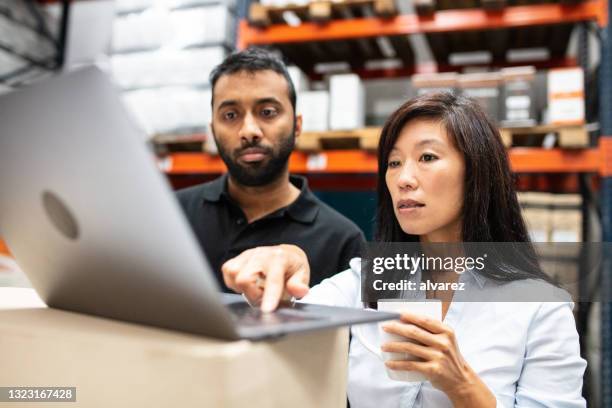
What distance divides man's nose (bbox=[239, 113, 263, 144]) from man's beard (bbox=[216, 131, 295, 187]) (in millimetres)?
16

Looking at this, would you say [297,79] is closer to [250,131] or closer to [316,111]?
[316,111]

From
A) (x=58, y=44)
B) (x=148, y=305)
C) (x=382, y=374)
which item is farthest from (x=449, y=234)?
(x=58, y=44)

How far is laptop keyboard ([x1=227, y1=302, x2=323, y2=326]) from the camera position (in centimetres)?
54

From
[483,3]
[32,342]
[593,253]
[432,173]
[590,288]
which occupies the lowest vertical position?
[590,288]

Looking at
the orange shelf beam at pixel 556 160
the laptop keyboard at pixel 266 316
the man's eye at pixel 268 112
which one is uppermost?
the man's eye at pixel 268 112

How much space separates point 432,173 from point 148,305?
2.50 ft

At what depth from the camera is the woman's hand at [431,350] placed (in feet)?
2.42

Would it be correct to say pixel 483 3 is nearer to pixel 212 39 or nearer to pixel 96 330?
pixel 212 39

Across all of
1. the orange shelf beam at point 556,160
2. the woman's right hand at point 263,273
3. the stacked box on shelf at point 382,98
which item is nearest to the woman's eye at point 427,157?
the woman's right hand at point 263,273

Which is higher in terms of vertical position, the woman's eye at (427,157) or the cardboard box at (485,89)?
Result: the cardboard box at (485,89)

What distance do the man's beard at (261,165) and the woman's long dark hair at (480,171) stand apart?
0.68 meters

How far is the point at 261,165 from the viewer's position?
6.18ft

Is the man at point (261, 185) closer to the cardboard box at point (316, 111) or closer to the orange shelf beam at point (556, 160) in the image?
the cardboard box at point (316, 111)

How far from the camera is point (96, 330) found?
0.55 meters
